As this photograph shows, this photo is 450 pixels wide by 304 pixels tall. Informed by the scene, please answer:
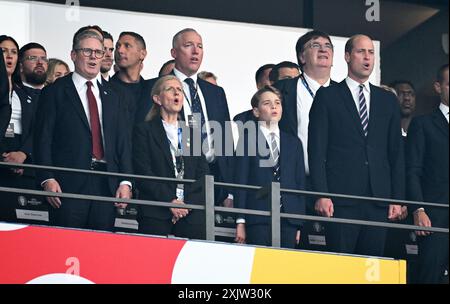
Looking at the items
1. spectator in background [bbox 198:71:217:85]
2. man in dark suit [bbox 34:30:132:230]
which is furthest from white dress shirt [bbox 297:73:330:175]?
man in dark suit [bbox 34:30:132:230]

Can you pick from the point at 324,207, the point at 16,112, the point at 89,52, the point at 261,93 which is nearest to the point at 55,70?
the point at 89,52

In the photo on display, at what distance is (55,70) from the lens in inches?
524

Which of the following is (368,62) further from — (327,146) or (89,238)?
(89,238)

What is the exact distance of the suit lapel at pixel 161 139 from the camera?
1306cm

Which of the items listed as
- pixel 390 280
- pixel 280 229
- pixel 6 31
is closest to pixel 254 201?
pixel 280 229

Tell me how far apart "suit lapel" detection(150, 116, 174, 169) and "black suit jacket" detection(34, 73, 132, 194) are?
0.23m

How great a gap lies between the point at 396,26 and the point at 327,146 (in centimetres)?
189

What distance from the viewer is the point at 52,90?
12.9 metres

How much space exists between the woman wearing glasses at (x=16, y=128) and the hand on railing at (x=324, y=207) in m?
2.38

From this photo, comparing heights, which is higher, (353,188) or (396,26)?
(396,26)

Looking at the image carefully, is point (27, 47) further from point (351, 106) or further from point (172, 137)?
point (351, 106)

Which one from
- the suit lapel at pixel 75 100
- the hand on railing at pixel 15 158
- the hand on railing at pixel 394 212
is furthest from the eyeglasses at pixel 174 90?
the hand on railing at pixel 394 212

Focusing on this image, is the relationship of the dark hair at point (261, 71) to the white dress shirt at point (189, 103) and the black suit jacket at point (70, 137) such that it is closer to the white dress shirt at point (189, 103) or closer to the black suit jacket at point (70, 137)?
the white dress shirt at point (189, 103)
